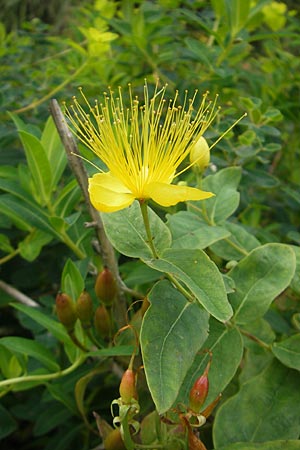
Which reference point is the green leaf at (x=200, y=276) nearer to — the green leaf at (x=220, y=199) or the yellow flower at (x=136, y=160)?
the yellow flower at (x=136, y=160)

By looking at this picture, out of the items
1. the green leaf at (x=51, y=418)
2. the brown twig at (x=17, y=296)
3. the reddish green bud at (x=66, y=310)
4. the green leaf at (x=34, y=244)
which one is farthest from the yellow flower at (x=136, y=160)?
the green leaf at (x=51, y=418)

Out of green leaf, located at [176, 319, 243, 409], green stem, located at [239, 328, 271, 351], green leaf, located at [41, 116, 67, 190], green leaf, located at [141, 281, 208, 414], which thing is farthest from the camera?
green leaf, located at [41, 116, 67, 190]

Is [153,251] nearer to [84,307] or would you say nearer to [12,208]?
[84,307]

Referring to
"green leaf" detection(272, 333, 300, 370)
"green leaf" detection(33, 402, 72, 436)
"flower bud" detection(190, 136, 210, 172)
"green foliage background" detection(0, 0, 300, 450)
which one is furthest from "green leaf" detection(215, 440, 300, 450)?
"green leaf" detection(33, 402, 72, 436)

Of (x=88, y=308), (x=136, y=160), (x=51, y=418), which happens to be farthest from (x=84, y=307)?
(x=51, y=418)

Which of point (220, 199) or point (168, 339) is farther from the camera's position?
point (220, 199)

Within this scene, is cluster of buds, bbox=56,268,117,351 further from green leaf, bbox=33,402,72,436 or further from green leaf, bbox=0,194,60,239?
green leaf, bbox=33,402,72,436

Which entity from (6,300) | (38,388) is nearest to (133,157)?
(6,300)

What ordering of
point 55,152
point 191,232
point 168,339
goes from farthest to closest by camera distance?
point 55,152
point 191,232
point 168,339
